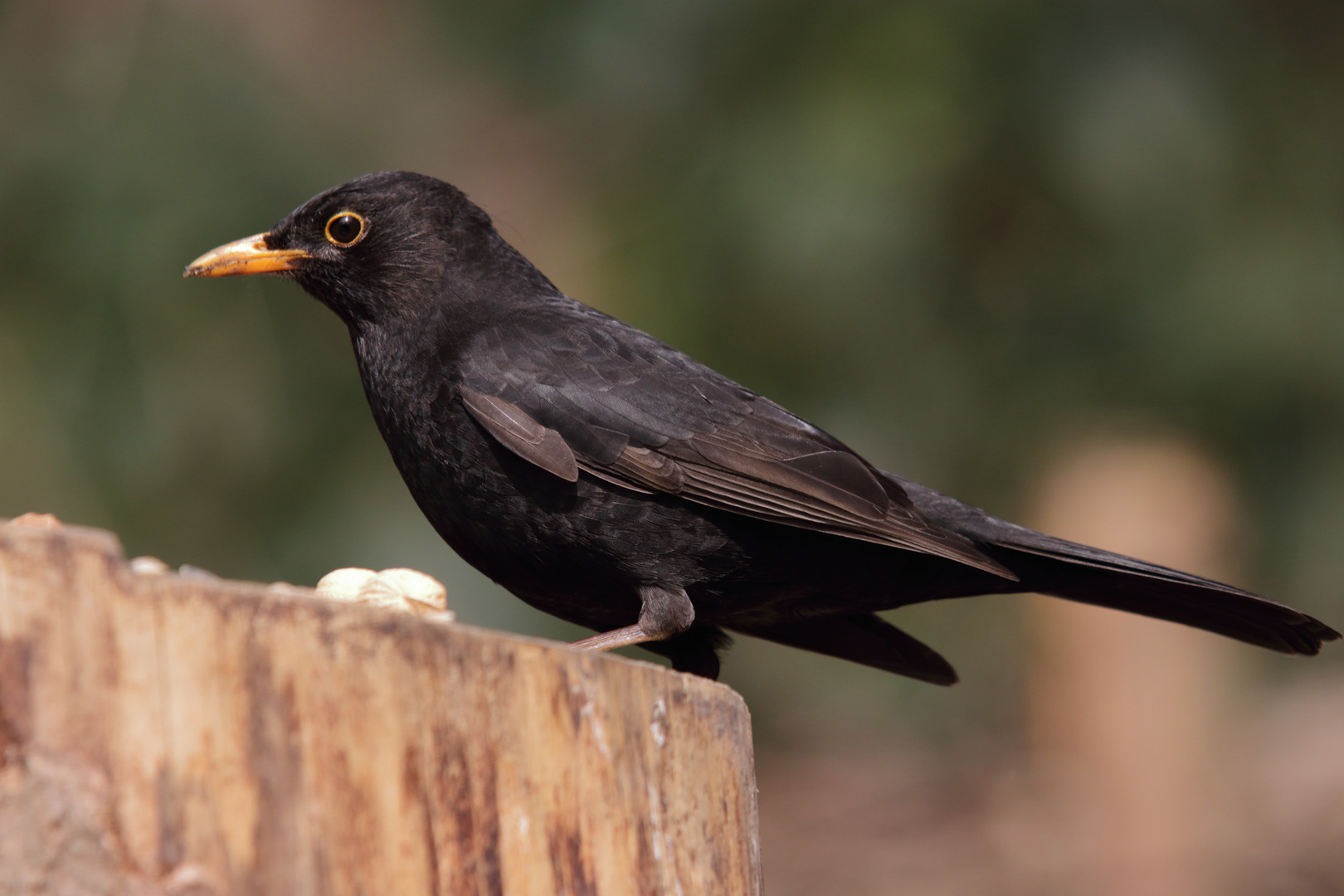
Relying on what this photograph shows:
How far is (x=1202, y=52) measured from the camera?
8047 mm

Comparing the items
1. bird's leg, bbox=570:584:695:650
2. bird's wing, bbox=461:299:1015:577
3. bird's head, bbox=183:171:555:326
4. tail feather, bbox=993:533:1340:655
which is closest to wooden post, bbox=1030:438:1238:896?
tail feather, bbox=993:533:1340:655

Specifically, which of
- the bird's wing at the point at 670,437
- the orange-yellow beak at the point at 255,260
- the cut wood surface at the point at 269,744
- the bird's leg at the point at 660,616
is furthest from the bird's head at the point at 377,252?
the cut wood surface at the point at 269,744

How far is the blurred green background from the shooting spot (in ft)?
24.8

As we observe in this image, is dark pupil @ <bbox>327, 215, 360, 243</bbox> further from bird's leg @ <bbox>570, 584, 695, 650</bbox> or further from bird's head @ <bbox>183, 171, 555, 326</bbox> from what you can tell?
bird's leg @ <bbox>570, 584, 695, 650</bbox>

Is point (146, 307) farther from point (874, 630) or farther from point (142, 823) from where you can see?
point (142, 823)

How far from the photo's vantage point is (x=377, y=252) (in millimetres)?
3922

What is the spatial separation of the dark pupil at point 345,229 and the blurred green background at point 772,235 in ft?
11.2

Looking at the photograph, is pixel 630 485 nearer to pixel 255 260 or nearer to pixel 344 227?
pixel 344 227

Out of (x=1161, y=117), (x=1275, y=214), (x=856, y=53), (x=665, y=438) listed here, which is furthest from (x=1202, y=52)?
(x=665, y=438)

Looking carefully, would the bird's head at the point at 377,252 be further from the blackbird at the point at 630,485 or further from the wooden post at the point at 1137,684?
the wooden post at the point at 1137,684

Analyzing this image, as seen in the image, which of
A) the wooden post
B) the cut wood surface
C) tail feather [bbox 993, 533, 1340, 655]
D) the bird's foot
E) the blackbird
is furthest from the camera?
the wooden post

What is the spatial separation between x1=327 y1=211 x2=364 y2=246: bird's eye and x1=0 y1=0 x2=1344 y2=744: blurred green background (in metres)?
3.41

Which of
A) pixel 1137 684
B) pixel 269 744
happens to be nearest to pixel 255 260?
pixel 269 744

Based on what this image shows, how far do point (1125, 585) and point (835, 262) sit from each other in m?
4.49
